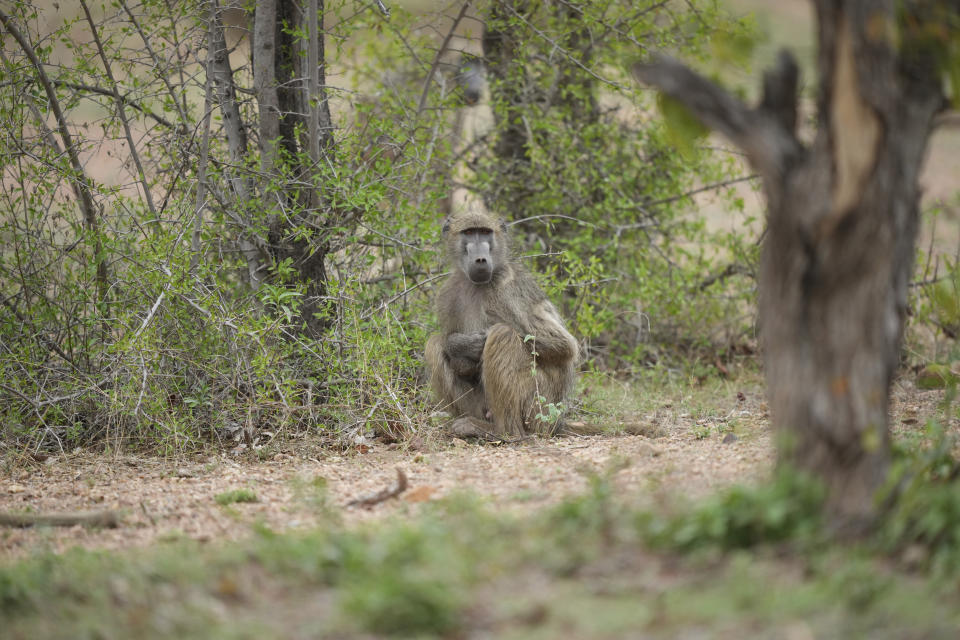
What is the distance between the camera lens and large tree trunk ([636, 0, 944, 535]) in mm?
2633

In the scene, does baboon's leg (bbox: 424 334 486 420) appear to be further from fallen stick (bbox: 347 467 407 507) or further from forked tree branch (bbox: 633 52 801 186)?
forked tree branch (bbox: 633 52 801 186)

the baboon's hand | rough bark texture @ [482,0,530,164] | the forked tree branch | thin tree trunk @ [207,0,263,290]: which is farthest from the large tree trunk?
rough bark texture @ [482,0,530,164]

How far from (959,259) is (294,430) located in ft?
13.3

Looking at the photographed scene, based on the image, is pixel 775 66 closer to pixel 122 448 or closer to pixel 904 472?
pixel 904 472

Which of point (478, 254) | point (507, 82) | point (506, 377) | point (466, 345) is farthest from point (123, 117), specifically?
point (507, 82)

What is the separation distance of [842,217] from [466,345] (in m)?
3.51

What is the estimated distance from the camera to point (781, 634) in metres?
2.22

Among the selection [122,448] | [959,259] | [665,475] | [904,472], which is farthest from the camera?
[959,259]

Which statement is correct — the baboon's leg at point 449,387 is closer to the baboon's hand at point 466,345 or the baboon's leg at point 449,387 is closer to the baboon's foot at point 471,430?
the baboon's hand at point 466,345

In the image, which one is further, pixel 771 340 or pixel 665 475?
pixel 665 475

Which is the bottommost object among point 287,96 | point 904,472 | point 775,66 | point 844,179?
point 904,472

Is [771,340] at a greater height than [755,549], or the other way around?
[771,340]

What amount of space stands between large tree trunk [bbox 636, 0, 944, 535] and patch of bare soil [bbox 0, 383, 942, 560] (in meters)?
0.56

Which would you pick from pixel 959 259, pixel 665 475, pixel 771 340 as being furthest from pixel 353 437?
pixel 959 259
